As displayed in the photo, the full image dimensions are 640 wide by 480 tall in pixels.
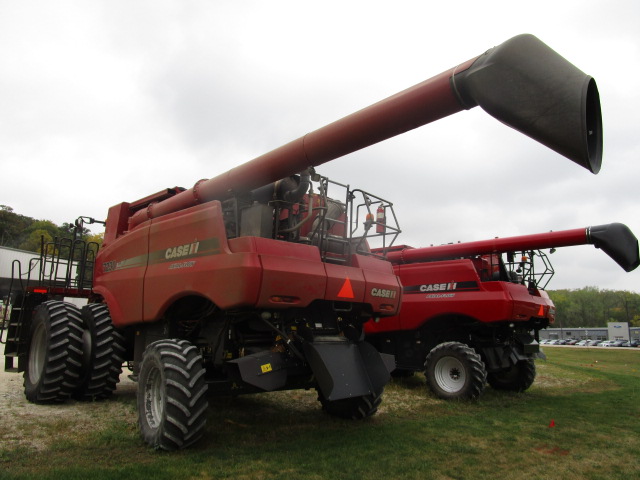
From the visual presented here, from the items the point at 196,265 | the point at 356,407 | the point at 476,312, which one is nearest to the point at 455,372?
the point at 476,312

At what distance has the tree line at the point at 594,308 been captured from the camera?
349 ft

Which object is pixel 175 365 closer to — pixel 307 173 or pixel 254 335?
pixel 254 335

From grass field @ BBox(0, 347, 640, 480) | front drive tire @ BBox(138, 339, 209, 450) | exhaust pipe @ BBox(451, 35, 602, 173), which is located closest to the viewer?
exhaust pipe @ BBox(451, 35, 602, 173)

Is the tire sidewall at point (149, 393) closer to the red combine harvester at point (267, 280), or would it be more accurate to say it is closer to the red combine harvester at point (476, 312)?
the red combine harvester at point (267, 280)

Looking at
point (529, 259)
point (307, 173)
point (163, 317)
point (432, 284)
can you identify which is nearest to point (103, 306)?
point (163, 317)

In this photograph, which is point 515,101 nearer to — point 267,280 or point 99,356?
point 267,280

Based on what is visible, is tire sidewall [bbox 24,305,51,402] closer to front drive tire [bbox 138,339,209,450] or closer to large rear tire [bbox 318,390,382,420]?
front drive tire [bbox 138,339,209,450]

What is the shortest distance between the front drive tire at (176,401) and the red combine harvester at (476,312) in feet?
18.5

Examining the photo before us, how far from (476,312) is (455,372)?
4.06ft

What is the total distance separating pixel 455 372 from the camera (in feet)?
30.0

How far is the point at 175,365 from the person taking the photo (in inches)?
187

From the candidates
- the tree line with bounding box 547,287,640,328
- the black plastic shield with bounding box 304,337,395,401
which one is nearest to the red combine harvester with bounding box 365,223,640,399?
the black plastic shield with bounding box 304,337,395,401

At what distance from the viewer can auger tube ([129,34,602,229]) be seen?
10.0ft

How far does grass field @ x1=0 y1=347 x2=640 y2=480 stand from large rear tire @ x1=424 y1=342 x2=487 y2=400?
1.41 feet
